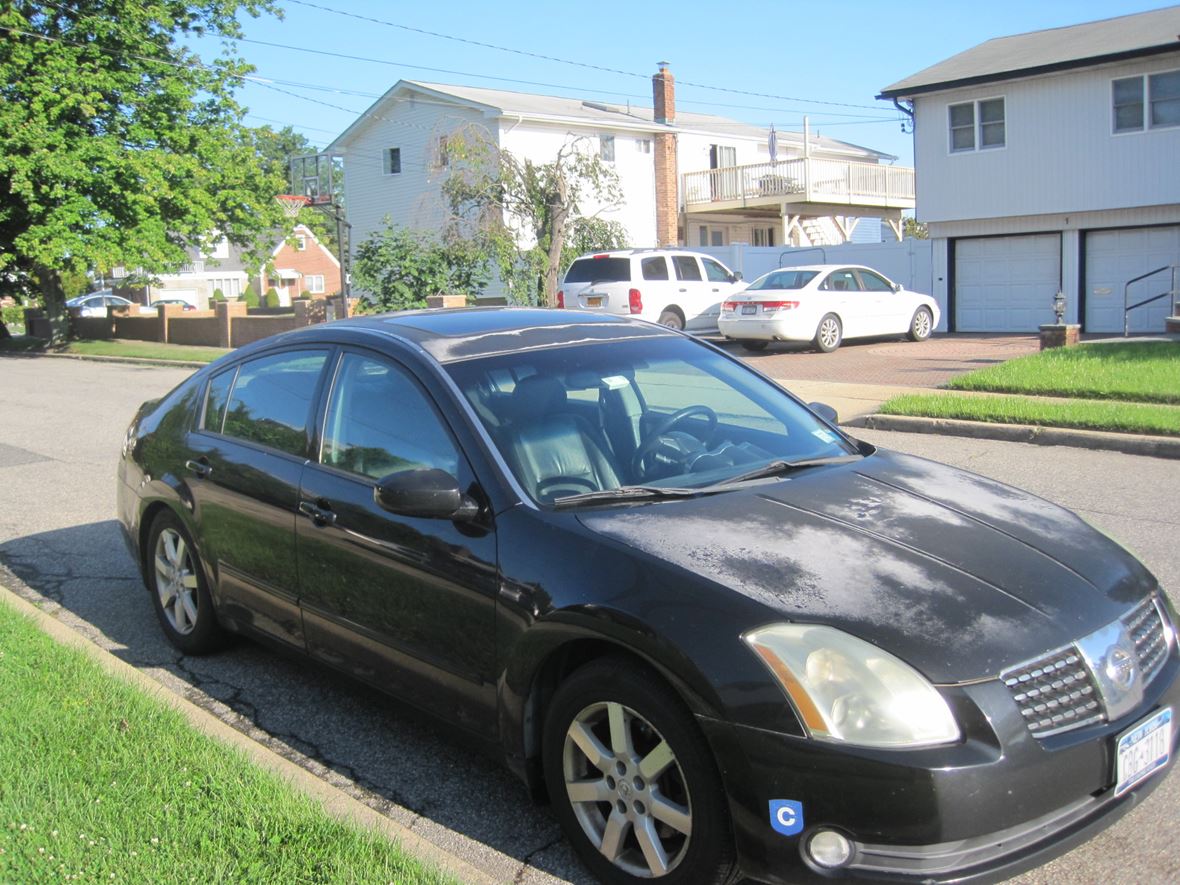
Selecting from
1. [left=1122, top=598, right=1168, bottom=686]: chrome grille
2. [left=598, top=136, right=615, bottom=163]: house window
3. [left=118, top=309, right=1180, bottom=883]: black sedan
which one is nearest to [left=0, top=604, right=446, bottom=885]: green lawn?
[left=118, top=309, right=1180, bottom=883]: black sedan

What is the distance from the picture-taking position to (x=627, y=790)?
3.15 metres

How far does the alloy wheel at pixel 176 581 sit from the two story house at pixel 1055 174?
2119 cm

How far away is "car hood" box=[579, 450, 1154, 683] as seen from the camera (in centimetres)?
292

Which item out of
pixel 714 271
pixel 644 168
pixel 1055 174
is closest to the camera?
pixel 1055 174

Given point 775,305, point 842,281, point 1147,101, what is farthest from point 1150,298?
point 775,305

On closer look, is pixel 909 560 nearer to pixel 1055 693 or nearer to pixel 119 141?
pixel 1055 693

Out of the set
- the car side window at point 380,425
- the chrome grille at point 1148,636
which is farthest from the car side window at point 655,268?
the chrome grille at point 1148,636

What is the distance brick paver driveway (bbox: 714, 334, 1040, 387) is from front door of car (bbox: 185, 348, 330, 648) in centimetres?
1149

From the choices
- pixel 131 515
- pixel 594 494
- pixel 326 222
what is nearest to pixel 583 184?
pixel 326 222

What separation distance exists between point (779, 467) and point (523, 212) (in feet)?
89.7

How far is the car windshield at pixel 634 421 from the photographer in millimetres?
3861

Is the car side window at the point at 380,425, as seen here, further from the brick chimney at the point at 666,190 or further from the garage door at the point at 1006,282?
the brick chimney at the point at 666,190

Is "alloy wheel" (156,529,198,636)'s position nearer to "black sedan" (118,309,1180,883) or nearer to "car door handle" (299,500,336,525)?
"black sedan" (118,309,1180,883)

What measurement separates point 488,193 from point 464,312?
2641 centimetres
